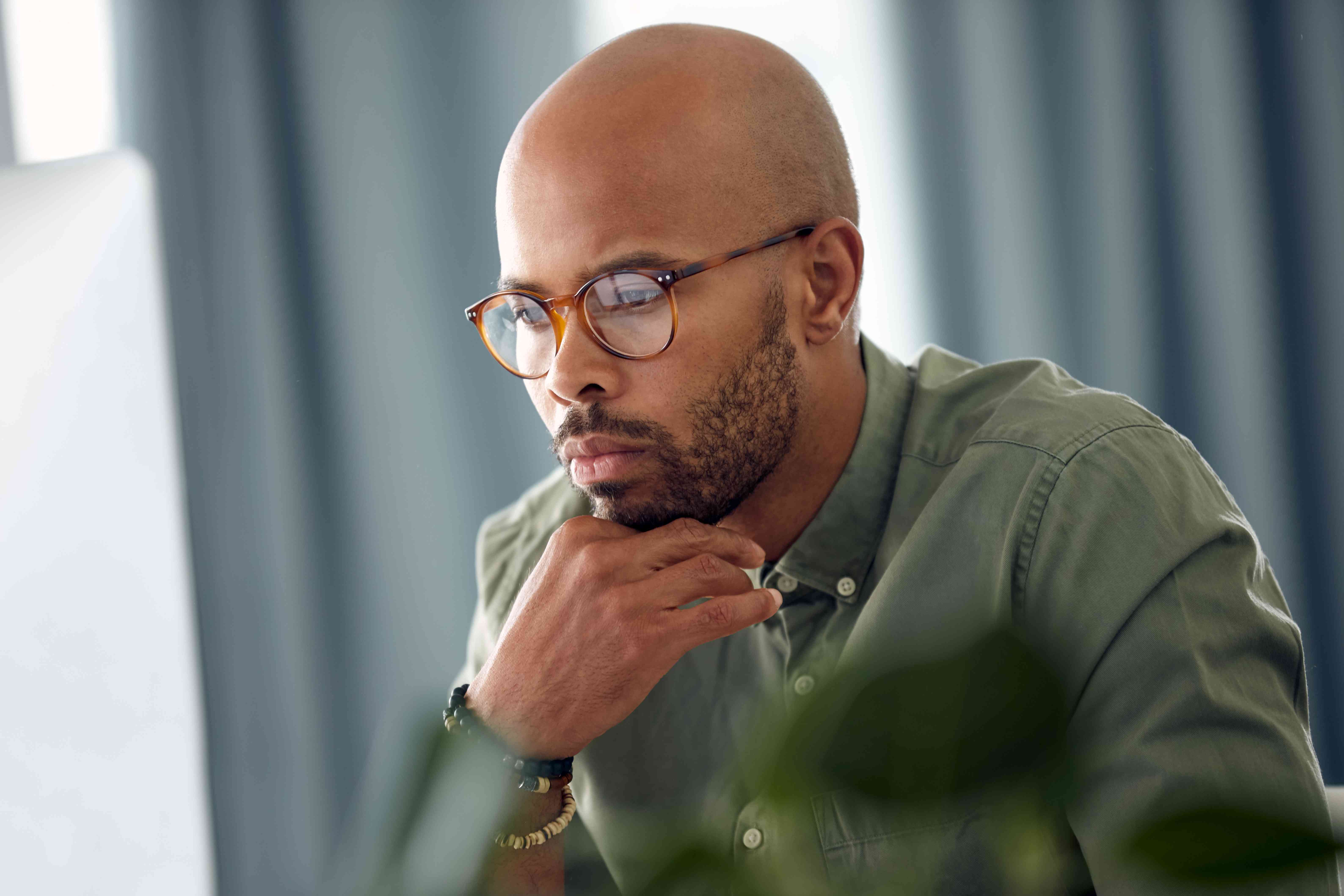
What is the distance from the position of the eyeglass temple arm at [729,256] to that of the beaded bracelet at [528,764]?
48cm

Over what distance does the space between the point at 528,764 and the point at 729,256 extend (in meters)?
0.56

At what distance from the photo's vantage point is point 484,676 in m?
0.97

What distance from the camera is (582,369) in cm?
101

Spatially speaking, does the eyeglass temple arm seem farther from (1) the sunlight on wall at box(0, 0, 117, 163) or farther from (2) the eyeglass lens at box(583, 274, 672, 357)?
(1) the sunlight on wall at box(0, 0, 117, 163)

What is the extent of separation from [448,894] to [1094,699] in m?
0.67

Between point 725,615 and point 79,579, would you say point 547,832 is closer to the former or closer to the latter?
point 725,615

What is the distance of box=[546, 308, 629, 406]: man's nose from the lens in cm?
101

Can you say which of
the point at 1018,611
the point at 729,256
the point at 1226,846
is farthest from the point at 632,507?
the point at 1226,846

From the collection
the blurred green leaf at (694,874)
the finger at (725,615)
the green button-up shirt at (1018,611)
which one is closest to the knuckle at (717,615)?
the finger at (725,615)

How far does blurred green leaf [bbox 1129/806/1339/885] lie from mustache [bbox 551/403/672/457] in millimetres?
816

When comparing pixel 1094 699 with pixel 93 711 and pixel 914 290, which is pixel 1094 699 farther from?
pixel 914 290

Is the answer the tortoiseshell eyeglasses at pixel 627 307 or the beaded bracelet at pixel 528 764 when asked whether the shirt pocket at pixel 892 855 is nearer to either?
the beaded bracelet at pixel 528 764

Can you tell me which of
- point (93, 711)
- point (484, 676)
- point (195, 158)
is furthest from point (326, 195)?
point (93, 711)

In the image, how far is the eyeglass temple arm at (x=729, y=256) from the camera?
103 centimetres
